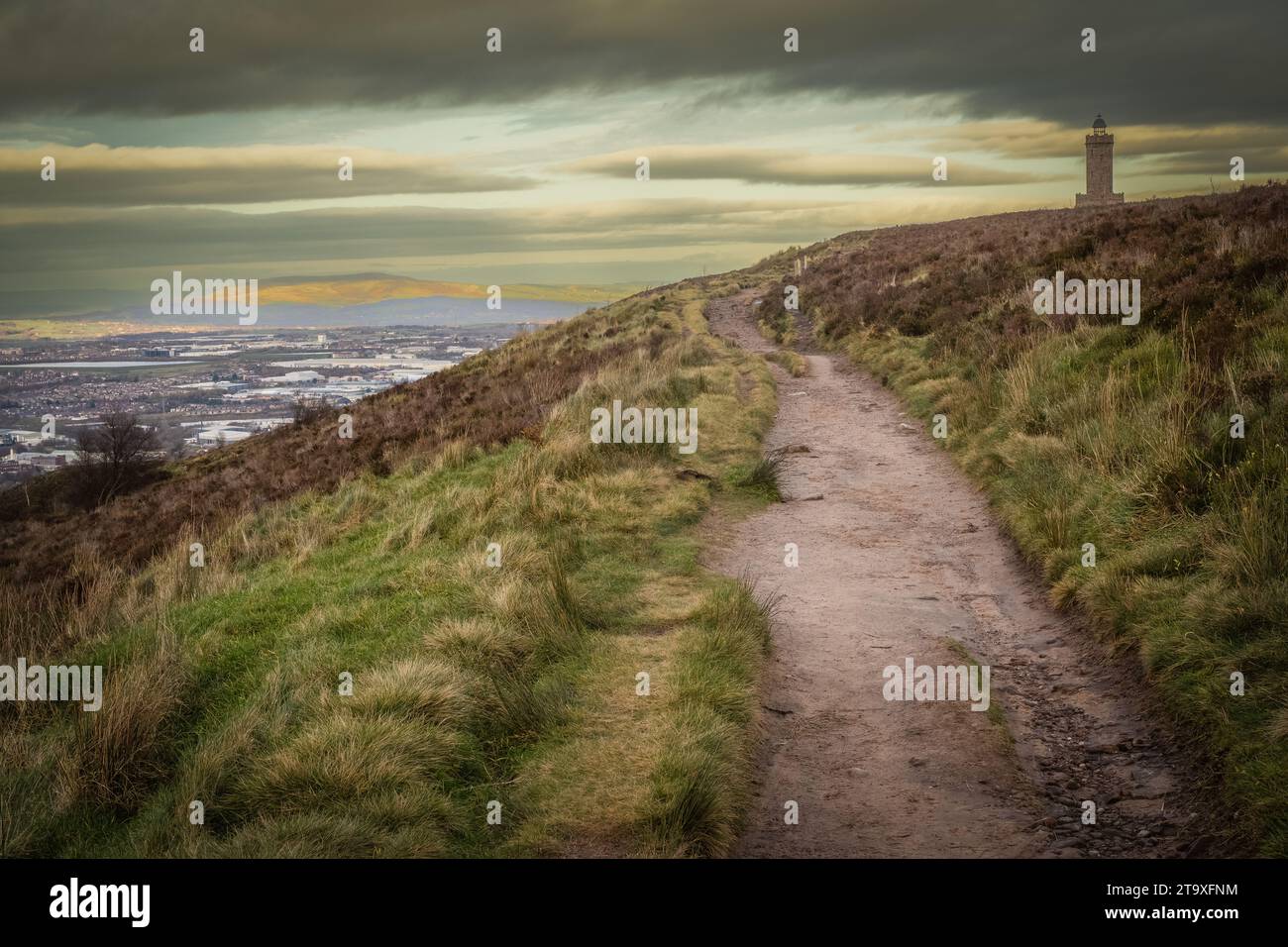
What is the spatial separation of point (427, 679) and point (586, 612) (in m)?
1.93

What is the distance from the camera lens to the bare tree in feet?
100

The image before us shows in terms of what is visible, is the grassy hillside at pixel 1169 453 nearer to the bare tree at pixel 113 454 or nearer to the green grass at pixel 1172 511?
the green grass at pixel 1172 511

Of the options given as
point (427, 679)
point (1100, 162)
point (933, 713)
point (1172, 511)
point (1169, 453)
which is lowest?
point (933, 713)

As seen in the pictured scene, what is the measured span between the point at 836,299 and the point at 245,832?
29714mm

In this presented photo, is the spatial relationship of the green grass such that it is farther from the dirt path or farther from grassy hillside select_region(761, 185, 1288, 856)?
the dirt path

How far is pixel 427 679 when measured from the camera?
5.85m

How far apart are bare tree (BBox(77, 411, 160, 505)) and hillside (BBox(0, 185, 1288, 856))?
52.8ft

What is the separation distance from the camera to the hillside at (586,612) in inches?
186

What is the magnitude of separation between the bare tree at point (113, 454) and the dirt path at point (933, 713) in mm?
28639

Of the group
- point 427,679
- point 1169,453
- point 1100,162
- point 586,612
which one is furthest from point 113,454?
point 1100,162

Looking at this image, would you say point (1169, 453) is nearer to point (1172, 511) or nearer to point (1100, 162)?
point (1172, 511)

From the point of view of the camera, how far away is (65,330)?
3649 inches
